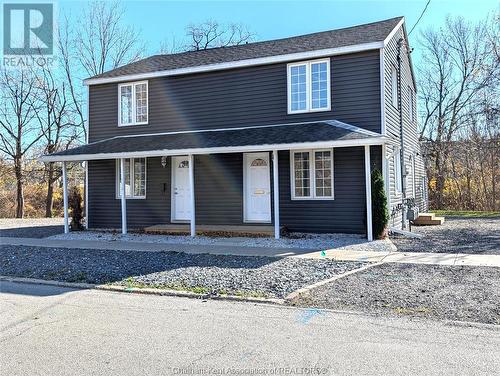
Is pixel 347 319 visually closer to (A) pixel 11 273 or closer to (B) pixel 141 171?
(A) pixel 11 273

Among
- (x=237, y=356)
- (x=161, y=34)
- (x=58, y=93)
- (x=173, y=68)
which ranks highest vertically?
(x=161, y=34)

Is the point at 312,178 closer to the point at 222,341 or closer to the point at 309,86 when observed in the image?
the point at 309,86

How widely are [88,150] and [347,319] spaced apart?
1148 cm

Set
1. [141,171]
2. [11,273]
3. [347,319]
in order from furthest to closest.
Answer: [141,171] < [11,273] < [347,319]

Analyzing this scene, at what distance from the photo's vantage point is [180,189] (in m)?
14.5

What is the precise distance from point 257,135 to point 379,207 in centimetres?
401

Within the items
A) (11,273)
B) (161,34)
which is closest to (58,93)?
(161,34)

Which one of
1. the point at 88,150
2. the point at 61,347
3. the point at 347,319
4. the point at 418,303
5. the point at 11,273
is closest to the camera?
the point at 61,347

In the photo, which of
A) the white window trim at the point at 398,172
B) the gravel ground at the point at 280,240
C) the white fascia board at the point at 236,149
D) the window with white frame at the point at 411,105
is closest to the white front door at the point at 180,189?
the gravel ground at the point at 280,240

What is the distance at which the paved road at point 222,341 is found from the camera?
3.66 meters

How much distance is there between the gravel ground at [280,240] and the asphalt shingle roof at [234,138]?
103 inches

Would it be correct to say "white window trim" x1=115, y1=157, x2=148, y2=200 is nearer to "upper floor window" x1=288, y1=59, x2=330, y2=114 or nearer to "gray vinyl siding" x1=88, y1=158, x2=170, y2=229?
"gray vinyl siding" x1=88, y1=158, x2=170, y2=229

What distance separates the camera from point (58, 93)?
96.4 feet

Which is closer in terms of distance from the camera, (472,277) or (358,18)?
(472,277)
